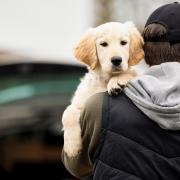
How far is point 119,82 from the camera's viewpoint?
3.37 m

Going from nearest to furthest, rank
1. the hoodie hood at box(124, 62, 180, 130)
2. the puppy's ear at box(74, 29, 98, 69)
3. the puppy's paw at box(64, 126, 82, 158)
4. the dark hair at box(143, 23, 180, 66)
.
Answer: the hoodie hood at box(124, 62, 180, 130), the dark hair at box(143, 23, 180, 66), the puppy's paw at box(64, 126, 82, 158), the puppy's ear at box(74, 29, 98, 69)

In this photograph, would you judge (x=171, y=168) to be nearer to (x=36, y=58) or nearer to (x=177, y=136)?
(x=177, y=136)

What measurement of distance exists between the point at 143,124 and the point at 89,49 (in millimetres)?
592

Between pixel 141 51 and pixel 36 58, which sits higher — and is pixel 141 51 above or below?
above

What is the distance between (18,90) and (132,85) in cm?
532

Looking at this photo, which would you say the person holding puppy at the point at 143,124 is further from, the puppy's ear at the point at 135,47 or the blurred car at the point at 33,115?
the blurred car at the point at 33,115

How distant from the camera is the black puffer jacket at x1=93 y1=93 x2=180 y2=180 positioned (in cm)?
320

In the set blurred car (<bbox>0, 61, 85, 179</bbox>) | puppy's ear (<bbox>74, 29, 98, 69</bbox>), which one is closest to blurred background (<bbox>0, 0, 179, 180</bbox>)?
blurred car (<bbox>0, 61, 85, 179</bbox>)

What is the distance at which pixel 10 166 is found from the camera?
9.78m

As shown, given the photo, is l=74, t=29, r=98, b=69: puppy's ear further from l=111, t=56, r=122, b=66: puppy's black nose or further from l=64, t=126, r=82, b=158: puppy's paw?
l=64, t=126, r=82, b=158: puppy's paw

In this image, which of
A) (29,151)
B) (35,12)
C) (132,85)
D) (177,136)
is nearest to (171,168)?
(177,136)

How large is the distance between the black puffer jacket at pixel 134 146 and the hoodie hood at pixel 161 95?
0.04m

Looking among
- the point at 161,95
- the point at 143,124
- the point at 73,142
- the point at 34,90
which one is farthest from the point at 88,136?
the point at 34,90

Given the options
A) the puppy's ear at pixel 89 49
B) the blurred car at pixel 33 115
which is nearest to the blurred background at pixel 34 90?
the blurred car at pixel 33 115
